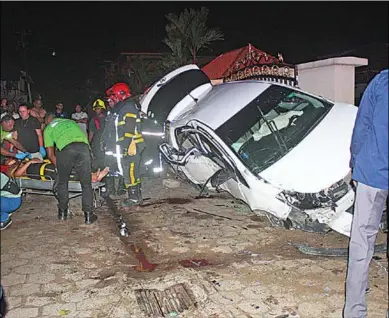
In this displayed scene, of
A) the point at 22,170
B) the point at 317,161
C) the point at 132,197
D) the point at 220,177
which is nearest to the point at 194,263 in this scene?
the point at 220,177

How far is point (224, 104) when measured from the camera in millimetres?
5875

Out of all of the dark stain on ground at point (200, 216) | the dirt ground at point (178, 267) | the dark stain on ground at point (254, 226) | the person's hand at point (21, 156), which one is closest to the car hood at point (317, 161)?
the dirt ground at point (178, 267)

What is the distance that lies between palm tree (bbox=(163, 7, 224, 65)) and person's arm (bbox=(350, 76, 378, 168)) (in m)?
14.3

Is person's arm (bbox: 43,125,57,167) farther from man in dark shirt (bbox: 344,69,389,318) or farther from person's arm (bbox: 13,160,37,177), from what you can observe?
man in dark shirt (bbox: 344,69,389,318)

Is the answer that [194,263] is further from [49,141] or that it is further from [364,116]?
[49,141]

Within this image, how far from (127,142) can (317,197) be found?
3105 mm

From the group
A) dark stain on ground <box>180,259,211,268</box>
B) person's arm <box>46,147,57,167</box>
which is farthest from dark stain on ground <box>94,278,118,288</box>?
person's arm <box>46,147,57,167</box>

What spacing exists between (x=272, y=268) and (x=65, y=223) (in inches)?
120

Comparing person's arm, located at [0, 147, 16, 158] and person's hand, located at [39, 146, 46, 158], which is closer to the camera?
person's arm, located at [0, 147, 16, 158]

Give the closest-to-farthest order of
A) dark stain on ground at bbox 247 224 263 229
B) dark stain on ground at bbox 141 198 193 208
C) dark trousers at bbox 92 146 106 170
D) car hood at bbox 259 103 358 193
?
car hood at bbox 259 103 358 193 < dark stain on ground at bbox 247 224 263 229 < dark stain on ground at bbox 141 198 193 208 < dark trousers at bbox 92 146 106 170

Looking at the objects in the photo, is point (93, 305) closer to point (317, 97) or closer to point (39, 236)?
point (39, 236)

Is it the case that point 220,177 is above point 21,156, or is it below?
below

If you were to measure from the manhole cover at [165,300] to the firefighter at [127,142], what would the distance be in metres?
2.97

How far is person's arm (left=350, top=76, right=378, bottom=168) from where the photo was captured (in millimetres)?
2668
